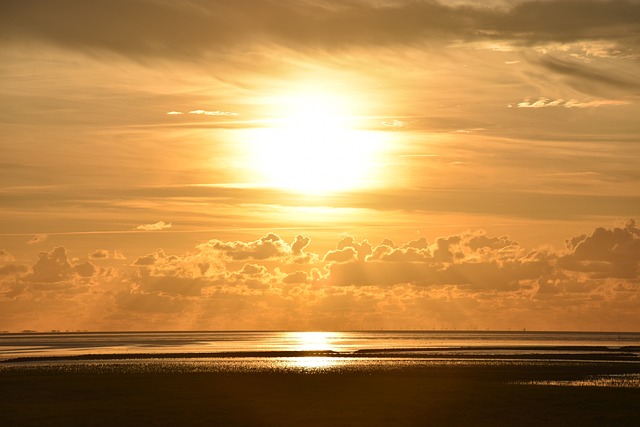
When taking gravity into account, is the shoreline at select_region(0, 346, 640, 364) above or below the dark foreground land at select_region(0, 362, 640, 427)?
below

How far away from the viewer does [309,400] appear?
6512 centimetres

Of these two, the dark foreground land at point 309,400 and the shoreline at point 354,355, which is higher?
the dark foreground land at point 309,400

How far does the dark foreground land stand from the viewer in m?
54.4

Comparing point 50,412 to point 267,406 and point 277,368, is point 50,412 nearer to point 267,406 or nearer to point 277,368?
point 267,406

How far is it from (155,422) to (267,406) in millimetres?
10339

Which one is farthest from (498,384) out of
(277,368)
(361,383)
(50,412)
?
(50,412)

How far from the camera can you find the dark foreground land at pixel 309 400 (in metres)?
54.4

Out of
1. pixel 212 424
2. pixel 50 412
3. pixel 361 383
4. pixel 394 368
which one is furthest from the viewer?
pixel 394 368

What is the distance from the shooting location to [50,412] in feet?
193

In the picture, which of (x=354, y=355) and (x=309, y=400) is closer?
(x=309, y=400)

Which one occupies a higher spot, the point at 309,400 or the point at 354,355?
the point at 309,400

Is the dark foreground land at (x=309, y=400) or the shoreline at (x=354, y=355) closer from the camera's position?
the dark foreground land at (x=309, y=400)

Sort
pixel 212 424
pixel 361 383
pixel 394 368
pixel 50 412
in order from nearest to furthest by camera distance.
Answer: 1. pixel 212 424
2. pixel 50 412
3. pixel 361 383
4. pixel 394 368

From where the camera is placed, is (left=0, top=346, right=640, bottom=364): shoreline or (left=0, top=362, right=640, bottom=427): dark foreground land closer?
(left=0, top=362, right=640, bottom=427): dark foreground land
